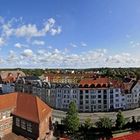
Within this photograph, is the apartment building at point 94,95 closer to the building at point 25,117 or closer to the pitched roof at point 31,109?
the building at point 25,117

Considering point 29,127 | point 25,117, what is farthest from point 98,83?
point 29,127

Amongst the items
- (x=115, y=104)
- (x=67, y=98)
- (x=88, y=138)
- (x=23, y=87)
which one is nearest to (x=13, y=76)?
(x=23, y=87)

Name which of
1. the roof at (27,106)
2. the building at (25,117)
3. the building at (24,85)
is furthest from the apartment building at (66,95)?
the building at (25,117)

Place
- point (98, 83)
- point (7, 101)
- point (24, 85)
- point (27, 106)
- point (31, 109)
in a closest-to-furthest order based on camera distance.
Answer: point (31, 109) → point (27, 106) → point (7, 101) → point (98, 83) → point (24, 85)

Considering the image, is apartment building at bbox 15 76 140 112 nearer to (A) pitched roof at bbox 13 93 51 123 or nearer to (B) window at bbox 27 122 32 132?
(A) pitched roof at bbox 13 93 51 123

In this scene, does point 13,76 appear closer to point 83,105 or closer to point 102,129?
point 83,105

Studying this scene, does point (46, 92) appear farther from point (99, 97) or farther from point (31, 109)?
point (31, 109)

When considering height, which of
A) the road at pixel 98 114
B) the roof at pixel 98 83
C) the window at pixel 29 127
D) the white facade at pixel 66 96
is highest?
the roof at pixel 98 83

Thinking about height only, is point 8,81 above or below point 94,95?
above

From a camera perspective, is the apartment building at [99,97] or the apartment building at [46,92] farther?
the apartment building at [46,92]
